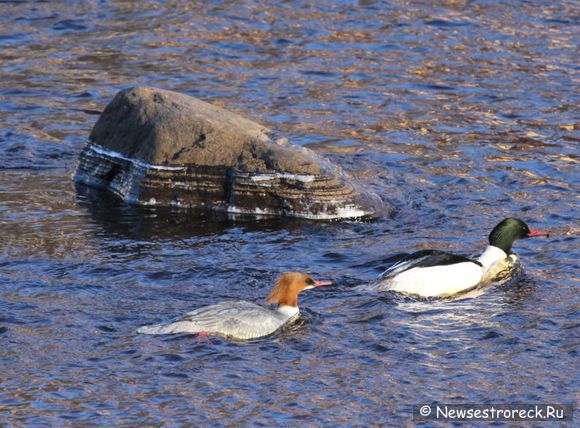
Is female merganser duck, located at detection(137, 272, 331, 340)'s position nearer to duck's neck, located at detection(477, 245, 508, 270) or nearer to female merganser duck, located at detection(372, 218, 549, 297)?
female merganser duck, located at detection(372, 218, 549, 297)

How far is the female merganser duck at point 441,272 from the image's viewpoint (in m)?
9.90

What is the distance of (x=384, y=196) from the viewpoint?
12594 millimetres

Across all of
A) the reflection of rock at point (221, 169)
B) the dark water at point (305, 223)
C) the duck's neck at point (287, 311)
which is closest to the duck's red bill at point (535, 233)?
the dark water at point (305, 223)

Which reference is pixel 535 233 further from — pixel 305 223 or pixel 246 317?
pixel 246 317

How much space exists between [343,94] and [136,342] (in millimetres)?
8623

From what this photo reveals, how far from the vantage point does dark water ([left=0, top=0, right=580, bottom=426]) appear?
26.0ft

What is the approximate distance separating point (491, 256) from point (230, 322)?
3038 mm

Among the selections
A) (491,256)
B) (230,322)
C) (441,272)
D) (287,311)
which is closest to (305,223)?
(491,256)

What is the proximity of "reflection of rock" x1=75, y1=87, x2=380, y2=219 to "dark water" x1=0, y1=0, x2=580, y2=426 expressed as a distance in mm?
279

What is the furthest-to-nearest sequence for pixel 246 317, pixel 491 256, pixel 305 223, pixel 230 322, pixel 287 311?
pixel 305 223 → pixel 491 256 → pixel 287 311 → pixel 246 317 → pixel 230 322

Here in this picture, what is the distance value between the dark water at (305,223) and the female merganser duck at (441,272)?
22 cm

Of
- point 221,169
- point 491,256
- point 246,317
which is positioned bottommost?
point 491,256

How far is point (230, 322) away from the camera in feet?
28.5

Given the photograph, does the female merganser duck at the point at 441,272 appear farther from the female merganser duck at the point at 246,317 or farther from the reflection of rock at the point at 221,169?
the reflection of rock at the point at 221,169
